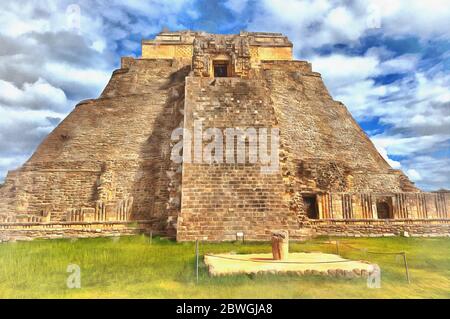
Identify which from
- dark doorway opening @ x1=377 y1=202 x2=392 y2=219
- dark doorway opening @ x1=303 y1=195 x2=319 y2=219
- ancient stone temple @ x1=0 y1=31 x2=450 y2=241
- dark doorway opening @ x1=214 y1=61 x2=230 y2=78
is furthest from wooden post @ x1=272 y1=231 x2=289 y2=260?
dark doorway opening @ x1=214 y1=61 x2=230 y2=78

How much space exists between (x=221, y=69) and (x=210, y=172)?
28.1 feet

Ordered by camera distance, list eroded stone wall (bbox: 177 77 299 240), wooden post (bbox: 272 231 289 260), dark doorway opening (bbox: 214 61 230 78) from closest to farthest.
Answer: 1. wooden post (bbox: 272 231 289 260)
2. eroded stone wall (bbox: 177 77 299 240)
3. dark doorway opening (bbox: 214 61 230 78)

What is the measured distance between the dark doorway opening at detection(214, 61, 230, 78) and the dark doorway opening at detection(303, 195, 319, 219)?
787 centimetres

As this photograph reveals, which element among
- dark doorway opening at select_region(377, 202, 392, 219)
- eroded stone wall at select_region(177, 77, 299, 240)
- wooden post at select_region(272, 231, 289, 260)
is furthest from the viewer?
dark doorway opening at select_region(377, 202, 392, 219)

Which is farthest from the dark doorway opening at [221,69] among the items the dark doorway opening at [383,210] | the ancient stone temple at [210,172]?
the dark doorway opening at [383,210]

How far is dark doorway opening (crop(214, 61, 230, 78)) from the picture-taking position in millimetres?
19014

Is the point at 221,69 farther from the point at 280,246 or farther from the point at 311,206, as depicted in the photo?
the point at 280,246

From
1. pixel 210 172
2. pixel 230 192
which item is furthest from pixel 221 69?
pixel 230 192

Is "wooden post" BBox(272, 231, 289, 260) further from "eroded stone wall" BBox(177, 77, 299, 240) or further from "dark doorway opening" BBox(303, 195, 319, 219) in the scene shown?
"dark doorway opening" BBox(303, 195, 319, 219)

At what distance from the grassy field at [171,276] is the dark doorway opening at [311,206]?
4.98 metres

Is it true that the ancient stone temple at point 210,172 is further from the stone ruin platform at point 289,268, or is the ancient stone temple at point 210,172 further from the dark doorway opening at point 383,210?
the stone ruin platform at point 289,268
